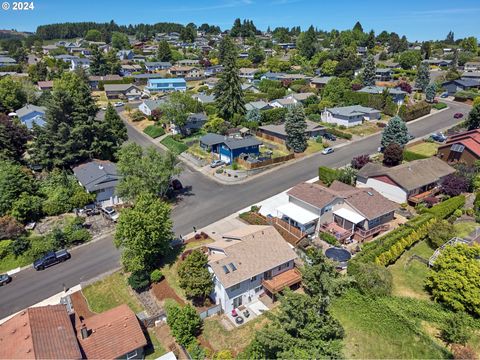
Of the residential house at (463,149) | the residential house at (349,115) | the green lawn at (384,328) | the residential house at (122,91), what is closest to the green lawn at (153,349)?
the green lawn at (384,328)

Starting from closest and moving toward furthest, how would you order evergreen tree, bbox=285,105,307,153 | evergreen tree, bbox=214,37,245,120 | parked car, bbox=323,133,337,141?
evergreen tree, bbox=285,105,307,153
parked car, bbox=323,133,337,141
evergreen tree, bbox=214,37,245,120

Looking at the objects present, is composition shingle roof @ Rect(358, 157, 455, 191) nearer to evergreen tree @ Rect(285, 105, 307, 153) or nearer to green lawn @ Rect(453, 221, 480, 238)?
green lawn @ Rect(453, 221, 480, 238)

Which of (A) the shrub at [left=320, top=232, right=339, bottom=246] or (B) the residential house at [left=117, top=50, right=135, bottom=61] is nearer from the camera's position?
(A) the shrub at [left=320, top=232, right=339, bottom=246]

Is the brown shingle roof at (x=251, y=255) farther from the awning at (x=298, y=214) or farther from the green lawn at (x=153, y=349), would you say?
the green lawn at (x=153, y=349)

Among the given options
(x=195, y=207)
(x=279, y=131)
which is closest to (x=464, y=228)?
(x=195, y=207)

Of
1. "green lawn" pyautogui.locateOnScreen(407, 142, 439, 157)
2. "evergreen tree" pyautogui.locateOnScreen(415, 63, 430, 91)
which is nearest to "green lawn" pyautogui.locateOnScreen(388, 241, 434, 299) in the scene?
"green lawn" pyautogui.locateOnScreen(407, 142, 439, 157)

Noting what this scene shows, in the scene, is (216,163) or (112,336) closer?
(112,336)

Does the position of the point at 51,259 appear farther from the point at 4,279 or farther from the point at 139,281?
the point at 139,281

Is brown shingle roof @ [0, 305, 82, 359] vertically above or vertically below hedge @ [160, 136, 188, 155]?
below
